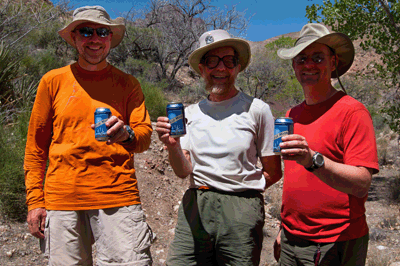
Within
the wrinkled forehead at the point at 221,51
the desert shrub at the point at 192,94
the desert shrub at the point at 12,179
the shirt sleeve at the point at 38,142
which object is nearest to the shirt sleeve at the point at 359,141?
the wrinkled forehead at the point at 221,51

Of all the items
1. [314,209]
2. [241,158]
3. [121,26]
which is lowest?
[314,209]

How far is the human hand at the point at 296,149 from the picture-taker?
144cm

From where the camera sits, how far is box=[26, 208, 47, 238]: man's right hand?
2.03m

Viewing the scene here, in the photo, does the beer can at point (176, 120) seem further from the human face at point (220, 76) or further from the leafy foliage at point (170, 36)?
the leafy foliage at point (170, 36)

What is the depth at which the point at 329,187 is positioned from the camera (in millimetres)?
1786

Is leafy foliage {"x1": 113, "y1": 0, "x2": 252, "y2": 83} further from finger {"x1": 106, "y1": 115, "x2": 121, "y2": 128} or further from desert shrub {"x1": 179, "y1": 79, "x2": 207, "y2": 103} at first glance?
finger {"x1": 106, "y1": 115, "x2": 121, "y2": 128}

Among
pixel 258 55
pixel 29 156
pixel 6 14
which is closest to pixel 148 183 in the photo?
pixel 29 156

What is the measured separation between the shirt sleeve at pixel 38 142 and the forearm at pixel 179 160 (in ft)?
2.52

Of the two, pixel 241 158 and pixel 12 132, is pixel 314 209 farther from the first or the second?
pixel 12 132

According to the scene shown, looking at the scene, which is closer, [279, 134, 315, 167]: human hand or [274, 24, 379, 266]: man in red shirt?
[279, 134, 315, 167]: human hand

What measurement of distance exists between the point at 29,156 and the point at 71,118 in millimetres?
373

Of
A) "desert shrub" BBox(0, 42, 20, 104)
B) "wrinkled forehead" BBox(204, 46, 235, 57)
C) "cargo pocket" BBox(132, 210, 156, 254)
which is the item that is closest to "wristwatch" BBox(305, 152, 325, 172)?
"wrinkled forehead" BBox(204, 46, 235, 57)

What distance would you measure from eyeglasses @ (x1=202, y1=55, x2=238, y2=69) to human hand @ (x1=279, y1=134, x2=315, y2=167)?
0.81 metres

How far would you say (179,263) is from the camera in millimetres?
1968
